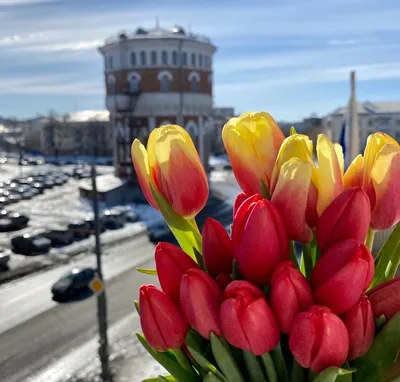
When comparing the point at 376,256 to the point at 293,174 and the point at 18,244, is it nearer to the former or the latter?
the point at 293,174

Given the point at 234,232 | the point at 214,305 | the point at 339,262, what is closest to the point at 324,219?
the point at 339,262

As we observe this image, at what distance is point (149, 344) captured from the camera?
2107 mm

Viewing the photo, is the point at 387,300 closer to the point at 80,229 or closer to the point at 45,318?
the point at 45,318

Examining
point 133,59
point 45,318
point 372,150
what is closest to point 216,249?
point 372,150

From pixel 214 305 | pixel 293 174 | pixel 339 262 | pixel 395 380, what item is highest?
pixel 293 174

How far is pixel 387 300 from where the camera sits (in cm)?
198

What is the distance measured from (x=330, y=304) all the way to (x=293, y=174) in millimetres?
464

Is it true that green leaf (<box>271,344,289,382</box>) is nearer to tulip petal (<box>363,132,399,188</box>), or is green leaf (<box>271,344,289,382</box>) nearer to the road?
tulip petal (<box>363,132,399,188</box>)

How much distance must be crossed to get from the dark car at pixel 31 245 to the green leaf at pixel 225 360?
20.5 metres

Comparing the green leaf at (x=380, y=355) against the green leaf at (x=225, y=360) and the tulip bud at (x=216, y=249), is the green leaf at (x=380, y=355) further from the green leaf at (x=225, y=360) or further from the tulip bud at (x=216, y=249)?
the tulip bud at (x=216, y=249)

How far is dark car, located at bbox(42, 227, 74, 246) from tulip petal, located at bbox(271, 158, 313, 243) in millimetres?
21901

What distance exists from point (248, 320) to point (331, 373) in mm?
315

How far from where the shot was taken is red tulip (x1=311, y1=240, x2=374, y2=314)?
6.03 ft

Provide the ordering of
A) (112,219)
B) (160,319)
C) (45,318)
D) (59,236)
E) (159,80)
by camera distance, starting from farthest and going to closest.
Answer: (159,80) → (112,219) → (59,236) → (45,318) → (160,319)
